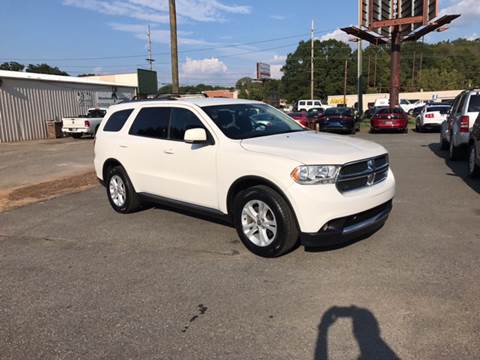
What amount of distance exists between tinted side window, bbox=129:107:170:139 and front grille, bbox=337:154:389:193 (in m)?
2.61

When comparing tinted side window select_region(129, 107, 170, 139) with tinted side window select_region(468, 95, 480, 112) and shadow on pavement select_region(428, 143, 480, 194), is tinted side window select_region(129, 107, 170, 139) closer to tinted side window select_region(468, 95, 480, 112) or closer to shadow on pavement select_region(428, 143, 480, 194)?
shadow on pavement select_region(428, 143, 480, 194)

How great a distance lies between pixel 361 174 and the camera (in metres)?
4.58

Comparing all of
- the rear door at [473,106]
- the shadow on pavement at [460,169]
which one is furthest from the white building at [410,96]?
the rear door at [473,106]

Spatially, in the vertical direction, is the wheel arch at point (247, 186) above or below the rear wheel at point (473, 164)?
above

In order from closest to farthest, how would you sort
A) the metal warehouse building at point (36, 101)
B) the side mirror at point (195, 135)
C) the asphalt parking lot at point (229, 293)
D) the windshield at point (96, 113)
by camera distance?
1. the asphalt parking lot at point (229, 293)
2. the side mirror at point (195, 135)
3. the metal warehouse building at point (36, 101)
4. the windshield at point (96, 113)

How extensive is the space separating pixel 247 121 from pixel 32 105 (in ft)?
73.9

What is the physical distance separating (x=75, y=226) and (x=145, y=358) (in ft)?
12.7

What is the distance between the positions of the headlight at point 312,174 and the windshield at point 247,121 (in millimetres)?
1084

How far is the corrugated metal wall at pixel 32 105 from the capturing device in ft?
74.6

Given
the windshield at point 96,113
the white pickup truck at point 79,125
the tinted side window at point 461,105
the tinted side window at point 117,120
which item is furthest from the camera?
the windshield at point 96,113

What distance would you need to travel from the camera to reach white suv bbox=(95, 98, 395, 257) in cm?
434

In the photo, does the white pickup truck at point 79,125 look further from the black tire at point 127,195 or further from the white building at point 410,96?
the white building at point 410,96

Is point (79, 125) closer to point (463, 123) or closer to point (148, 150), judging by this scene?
point (148, 150)

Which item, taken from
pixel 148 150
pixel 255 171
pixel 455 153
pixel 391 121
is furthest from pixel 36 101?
pixel 255 171
